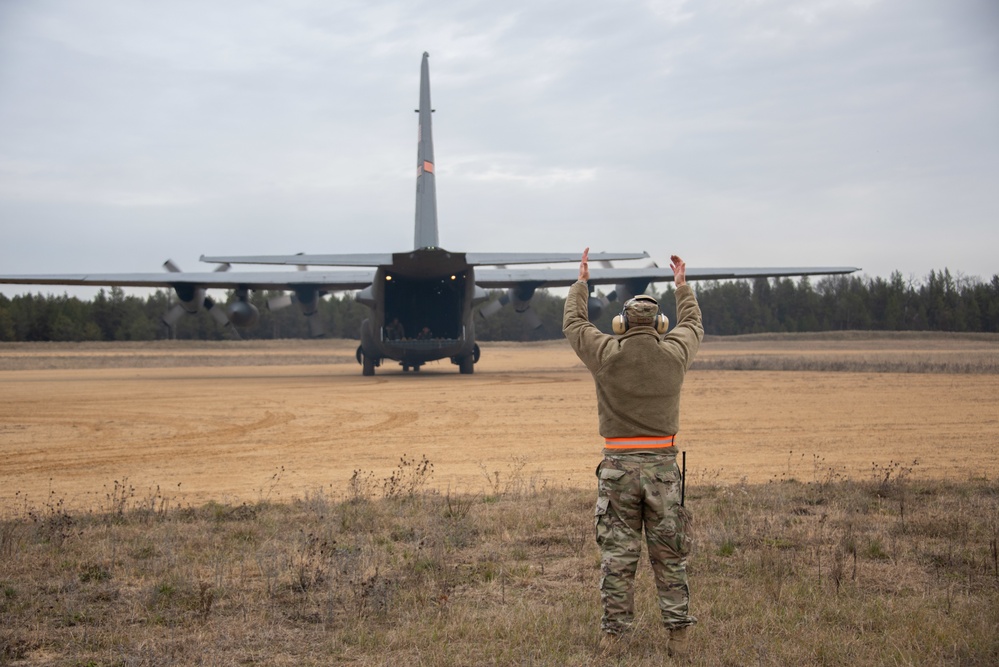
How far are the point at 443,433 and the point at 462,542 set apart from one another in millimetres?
8370

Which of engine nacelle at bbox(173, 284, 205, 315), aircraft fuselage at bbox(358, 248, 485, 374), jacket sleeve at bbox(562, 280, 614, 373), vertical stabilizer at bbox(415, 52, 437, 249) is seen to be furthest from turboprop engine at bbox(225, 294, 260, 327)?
jacket sleeve at bbox(562, 280, 614, 373)

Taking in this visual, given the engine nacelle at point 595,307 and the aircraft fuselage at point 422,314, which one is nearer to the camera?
the aircraft fuselage at point 422,314

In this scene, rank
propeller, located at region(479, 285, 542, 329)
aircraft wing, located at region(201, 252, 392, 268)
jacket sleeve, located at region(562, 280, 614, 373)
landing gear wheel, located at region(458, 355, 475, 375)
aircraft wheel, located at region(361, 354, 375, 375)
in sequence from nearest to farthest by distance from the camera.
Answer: jacket sleeve, located at region(562, 280, 614, 373)
aircraft wing, located at region(201, 252, 392, 268)
aircraft wheel, located at region(361, 354, 375, 375)
landing gear wheel, located at region(458, 355, 475, 375)
propeller, located at region(479, 285, 542, 329)

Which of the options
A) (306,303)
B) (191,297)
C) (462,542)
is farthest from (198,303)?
(462,542)

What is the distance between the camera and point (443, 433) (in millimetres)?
16625

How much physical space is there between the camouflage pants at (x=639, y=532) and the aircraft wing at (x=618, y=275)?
2557 centimetres

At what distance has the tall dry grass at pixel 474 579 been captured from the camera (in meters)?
5.44

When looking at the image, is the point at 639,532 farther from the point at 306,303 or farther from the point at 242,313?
the point at 306,303

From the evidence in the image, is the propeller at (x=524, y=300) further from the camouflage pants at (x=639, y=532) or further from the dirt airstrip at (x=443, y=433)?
the camouflage pants at (x=639, y=532)

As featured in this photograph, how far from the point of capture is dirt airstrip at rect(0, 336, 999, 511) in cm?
1193

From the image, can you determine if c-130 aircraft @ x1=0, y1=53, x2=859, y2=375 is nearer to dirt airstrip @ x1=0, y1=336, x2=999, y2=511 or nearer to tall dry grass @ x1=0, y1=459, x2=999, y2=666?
dirt airstrip @ x1=0, y1=336, x2=999, y2=511

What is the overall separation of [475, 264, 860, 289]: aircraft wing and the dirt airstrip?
173 inches

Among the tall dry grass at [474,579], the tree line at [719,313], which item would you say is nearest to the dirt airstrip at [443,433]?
the tall dry grass at [474,579]

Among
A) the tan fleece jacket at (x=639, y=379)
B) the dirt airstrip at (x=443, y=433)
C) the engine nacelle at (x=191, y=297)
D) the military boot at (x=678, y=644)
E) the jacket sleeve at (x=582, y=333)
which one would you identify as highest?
the engine nacelle at (x=191, y=297)
